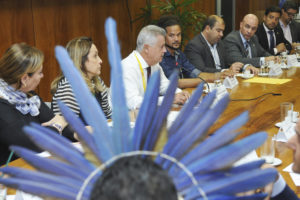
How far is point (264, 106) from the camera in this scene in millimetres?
3039

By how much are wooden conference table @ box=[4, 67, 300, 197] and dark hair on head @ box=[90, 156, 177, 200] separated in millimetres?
1384

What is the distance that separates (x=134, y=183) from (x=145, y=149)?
0.34ft

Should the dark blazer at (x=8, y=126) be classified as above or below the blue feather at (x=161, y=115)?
below

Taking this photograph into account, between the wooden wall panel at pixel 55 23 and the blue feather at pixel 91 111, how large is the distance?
334cm

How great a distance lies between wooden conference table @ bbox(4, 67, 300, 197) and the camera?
205cm

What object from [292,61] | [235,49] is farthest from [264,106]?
[235,49]

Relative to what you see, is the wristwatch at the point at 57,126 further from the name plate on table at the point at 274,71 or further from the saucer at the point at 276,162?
the name plate on table at the point at 274,71

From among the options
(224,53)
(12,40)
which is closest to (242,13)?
(224,53)

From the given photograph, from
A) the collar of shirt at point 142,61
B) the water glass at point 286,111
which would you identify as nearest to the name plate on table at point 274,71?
the collar of shirt at point 142,61

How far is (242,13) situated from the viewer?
9031 mm

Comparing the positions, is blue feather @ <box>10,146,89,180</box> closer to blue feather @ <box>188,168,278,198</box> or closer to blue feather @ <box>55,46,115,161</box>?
blue feather @ <box>55,46,115,161</box>

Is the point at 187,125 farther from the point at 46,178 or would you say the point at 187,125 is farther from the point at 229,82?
the point at 229,82

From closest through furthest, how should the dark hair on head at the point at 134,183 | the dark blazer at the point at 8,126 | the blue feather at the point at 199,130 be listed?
the dark hair on head at the point at 134,183, the blue feather at the point at 199,130, the dark blazer at the point at 8,126

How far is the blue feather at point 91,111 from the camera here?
1.69 ft
